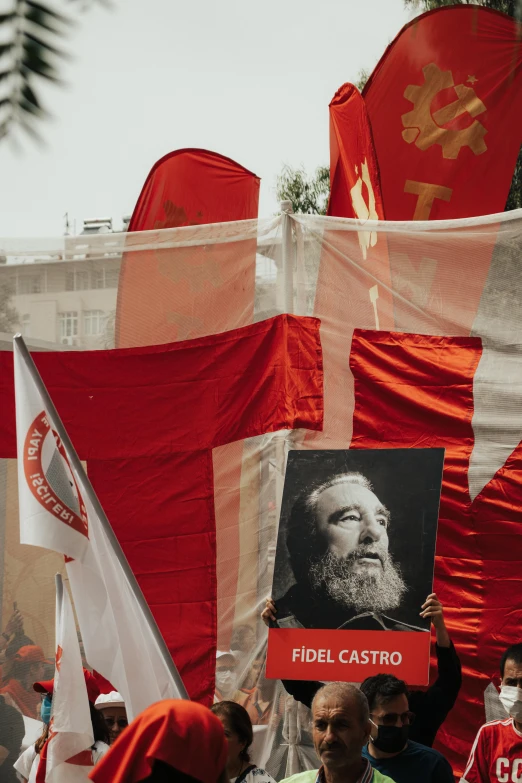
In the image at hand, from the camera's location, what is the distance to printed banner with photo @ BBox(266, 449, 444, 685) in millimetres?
4129

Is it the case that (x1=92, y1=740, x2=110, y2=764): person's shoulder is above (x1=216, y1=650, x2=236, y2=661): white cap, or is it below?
above

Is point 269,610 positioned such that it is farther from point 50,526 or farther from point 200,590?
point 50,526

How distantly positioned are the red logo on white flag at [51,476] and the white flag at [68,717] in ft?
1.67

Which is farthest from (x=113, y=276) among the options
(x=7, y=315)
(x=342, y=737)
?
(x=342, y=737)

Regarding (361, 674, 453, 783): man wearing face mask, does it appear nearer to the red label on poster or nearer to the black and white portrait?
the red label on poster

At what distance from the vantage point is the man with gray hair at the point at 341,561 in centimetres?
424

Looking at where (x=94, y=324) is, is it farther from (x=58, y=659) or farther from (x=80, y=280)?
(x=80, y=280)

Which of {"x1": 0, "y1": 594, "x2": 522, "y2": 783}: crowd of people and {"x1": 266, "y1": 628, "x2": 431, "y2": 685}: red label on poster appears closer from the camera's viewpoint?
{"x1": 0, "y1": 594, "x2": 522, "y2": 783}: crowd of people

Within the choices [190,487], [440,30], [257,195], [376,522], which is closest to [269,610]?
[376,522]

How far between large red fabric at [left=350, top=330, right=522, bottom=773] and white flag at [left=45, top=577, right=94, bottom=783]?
181 cm

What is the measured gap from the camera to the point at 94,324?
5.41m

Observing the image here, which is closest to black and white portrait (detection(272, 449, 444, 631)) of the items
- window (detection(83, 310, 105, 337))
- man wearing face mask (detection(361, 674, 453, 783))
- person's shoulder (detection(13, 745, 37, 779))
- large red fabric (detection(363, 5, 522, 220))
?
man wearing face mask (detection(361, 674, 453, 783))

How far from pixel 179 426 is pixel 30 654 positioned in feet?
4.41

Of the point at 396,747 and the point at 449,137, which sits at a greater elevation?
the point at 449,137
